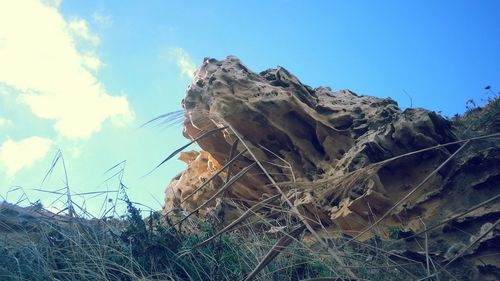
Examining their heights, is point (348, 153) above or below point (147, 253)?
above

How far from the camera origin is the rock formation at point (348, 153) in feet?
16.7

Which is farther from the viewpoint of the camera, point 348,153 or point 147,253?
point 348,153

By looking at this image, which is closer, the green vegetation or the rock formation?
the green vegetation

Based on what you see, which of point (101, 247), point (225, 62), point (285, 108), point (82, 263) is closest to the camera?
point (82, 263)

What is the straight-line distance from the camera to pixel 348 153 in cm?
623

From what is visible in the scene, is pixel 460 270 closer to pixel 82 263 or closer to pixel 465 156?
pixel 465 156

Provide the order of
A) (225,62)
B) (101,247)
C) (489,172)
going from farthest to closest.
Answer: (225,62)
(489,172)
(101,247)

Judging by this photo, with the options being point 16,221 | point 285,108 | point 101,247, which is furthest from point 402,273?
point 285,108

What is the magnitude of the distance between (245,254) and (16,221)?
7.56ft

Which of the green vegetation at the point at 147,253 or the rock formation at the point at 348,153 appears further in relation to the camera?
the rock formation at the point at 348,153

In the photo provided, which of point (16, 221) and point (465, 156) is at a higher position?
point (16, 221)

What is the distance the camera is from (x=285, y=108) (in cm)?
697

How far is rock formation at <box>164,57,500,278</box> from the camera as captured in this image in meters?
5.09

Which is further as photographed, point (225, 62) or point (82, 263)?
point (225, 62)
